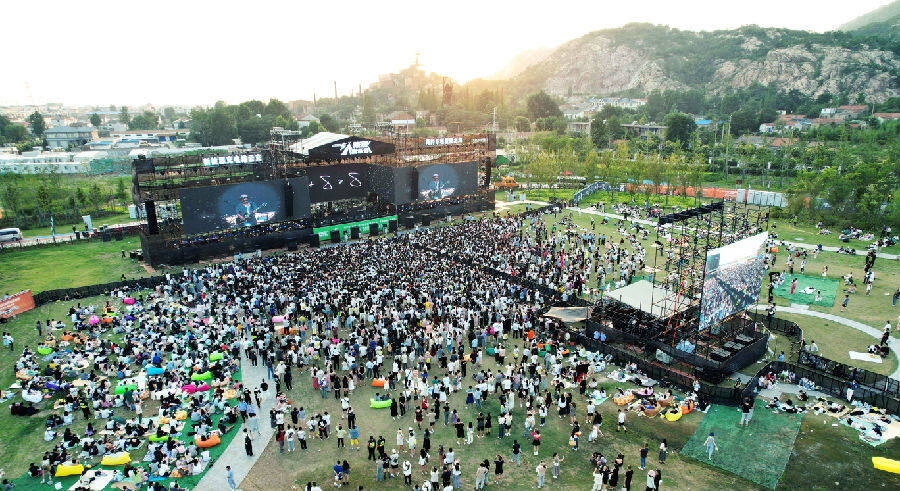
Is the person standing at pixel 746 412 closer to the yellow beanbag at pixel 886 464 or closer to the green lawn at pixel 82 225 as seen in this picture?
the yellow beanbag at pixel 886 464

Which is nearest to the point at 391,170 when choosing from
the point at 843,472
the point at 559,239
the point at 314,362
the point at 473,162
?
the point at 473,162

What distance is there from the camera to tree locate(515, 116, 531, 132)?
155875mm

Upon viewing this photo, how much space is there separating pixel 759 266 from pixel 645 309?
6676mm

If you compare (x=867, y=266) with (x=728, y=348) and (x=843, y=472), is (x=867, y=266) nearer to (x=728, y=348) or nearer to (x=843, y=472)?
(x=728, y=348)

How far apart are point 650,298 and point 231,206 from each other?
36.2 m

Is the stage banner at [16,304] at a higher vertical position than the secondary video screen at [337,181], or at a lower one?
lower

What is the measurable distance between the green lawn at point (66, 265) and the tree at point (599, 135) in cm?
10391

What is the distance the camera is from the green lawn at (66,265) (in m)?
42.0

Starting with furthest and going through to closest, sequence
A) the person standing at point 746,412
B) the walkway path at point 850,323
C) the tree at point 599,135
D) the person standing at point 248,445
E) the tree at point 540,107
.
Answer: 1. the tree at point 540,107
2. the tree at point 599,135
3. the walkway path at point 850,323
4. the person standing at point 746,412
5. the person standing at point 248,445

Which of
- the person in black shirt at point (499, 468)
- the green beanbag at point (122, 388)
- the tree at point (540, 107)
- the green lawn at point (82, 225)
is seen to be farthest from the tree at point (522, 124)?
the person in black shirt at point (499, 468)

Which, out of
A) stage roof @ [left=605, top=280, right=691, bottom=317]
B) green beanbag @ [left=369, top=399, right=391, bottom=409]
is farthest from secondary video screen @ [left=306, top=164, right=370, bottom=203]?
stage roof @ [left=605, top=280, right=691, bottom=317]

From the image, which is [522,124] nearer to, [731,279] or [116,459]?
[731,279]

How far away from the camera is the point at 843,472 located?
1827cm

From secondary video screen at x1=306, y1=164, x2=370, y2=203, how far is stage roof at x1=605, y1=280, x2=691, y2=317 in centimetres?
3475
